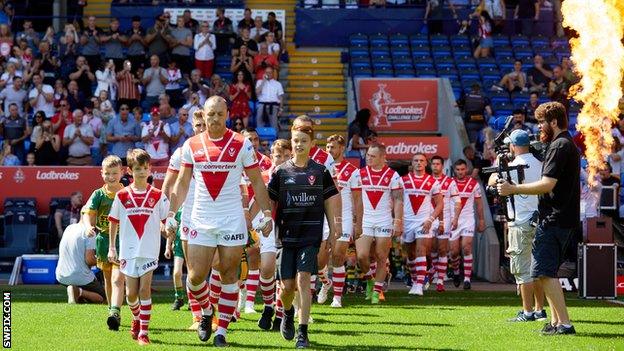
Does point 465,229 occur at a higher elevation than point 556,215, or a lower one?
lower

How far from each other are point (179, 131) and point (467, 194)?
20.0 ft

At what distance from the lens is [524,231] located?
48.3 feet

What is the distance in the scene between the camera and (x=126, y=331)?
547 inches

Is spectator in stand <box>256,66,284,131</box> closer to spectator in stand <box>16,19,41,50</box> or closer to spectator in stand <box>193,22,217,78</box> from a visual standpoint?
spectator in stand <box>193,22,217,78</box>

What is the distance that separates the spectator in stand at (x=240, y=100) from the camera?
85.9 ft

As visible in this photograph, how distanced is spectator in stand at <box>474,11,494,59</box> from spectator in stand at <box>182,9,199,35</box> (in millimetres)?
6474

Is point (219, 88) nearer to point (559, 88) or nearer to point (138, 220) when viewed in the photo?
point (559, 88)

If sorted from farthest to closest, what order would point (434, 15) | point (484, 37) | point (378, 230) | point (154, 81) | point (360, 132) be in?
1. point (434, 15)
2. point (484, 37)
3. point (154, 81)
4. point (360, 132)
5. point (378, 230)

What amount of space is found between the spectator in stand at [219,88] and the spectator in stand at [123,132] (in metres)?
1.98

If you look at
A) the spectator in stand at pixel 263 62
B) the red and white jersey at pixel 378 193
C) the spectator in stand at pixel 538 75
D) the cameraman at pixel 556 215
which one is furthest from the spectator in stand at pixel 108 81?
the cameraman at pixel 556 215

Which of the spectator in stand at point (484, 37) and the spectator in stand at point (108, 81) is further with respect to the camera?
the spectator in stand at point (484, 37)

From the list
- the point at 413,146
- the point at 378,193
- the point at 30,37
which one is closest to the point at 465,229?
the point at 378,193

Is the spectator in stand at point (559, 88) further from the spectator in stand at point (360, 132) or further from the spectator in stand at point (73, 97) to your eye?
the spectator in stand at point (73, 97)

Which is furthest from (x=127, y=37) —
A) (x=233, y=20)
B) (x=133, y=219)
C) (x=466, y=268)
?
(x=133, y=219)
